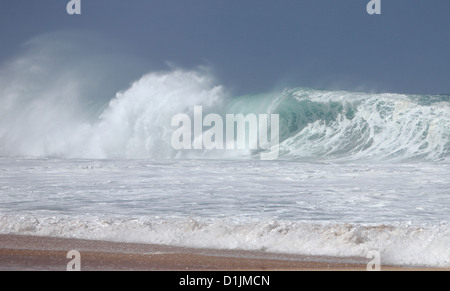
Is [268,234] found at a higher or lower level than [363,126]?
lower

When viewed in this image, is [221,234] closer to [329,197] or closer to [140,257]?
[140,257]

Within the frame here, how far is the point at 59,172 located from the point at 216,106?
1323 centimetres

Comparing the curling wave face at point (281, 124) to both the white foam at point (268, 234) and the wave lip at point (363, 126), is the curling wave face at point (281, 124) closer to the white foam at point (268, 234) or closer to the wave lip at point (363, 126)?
the wave lip at point (363, 126)

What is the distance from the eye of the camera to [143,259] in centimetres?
502

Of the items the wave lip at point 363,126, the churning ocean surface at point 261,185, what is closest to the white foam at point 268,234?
the churning ocean surface at point 261,185

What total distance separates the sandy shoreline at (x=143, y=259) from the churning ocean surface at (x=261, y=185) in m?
0.34

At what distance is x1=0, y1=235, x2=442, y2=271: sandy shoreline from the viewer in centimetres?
468

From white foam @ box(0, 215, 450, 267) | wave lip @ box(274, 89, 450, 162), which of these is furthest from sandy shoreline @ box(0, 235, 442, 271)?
wave lip @ box(274, 89, 450, 162)

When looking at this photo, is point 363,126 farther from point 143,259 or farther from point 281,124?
point 143,259

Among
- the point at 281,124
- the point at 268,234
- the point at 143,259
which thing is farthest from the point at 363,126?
the point at 143,259

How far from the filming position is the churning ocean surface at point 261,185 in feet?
19.8

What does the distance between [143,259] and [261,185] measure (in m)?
5.78

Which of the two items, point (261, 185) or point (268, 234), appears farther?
point (261, 185)
